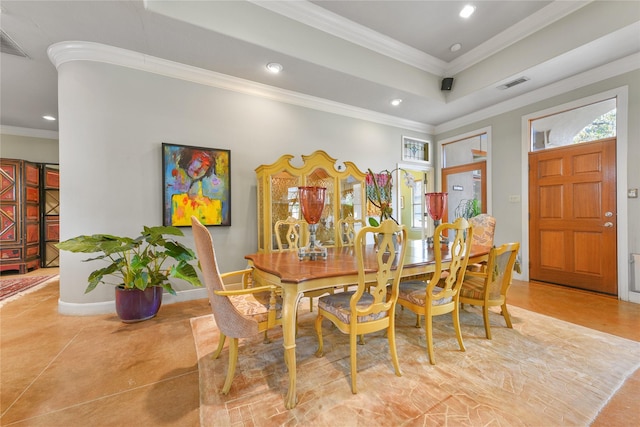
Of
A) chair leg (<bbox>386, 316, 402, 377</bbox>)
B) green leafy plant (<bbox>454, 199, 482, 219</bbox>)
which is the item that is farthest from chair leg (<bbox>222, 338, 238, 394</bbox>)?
green leafy plant (<bbox>454, 199, 482, 219</bbox>)

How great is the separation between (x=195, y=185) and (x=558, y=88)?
508 centimetres

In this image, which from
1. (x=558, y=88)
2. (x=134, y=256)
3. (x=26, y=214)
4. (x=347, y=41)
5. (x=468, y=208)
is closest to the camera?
(x=134, y=256)

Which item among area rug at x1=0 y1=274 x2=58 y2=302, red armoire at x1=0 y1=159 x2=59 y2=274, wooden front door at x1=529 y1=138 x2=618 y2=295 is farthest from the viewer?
red armoire at x1=0 y1=159 x2=59 y2=274

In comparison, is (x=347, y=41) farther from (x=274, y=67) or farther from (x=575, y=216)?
(x=575, y=216)

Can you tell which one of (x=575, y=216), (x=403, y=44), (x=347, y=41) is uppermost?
(x=403, y=44)

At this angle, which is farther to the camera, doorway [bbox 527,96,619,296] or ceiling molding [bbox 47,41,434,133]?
doorway [bbox 527,96,619,296]

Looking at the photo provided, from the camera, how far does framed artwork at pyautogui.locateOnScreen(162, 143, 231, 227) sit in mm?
2967

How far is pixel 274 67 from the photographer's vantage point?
3.06m

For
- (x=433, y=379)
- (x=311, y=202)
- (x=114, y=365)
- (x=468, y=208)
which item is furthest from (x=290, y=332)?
(x=468, y=208)

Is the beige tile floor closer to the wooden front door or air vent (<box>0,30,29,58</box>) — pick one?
the wooden front door

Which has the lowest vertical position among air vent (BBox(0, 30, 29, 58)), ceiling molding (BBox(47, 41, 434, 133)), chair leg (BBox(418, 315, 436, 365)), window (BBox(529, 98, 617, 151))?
chair leg (BBox(418, 315, 436, 365))

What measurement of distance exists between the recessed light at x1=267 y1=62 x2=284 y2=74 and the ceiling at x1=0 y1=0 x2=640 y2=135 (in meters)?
0.06

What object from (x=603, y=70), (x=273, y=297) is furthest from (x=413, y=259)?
(x=603, y=70)

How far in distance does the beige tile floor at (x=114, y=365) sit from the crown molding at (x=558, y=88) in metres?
2.76
